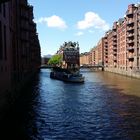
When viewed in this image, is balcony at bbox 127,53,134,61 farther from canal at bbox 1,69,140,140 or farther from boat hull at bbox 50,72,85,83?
canal at bbox 1,69,140,140

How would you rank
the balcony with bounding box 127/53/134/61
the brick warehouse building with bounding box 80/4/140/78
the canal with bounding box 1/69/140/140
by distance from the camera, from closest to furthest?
1. the canal with bounding box 1/69/140/140
2. the brick warehouse building with bounding box 80/4/140/78
3. the balcony with bounding box 127/53/134/61

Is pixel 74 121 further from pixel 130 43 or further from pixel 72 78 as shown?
pixel 130 43

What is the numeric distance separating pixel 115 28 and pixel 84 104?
13550cm

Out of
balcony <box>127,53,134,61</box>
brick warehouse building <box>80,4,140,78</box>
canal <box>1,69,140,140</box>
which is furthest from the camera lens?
balcony <box>127,53,134,61</box>

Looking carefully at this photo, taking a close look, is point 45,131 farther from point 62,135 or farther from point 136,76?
point 136,76

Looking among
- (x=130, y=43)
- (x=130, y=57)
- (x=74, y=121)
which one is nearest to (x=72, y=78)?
(x=130, y=57)

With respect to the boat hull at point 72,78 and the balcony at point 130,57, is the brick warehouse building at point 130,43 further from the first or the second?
the boat hull at point 72,78

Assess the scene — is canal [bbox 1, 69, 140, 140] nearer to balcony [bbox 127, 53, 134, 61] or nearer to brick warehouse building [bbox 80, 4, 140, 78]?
brick warehouse building [bbox 80, 4, 140, 78]

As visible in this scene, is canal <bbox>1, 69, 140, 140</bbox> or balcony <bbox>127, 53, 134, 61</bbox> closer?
canal <bbox>1, 69, 140, 140</bbox>

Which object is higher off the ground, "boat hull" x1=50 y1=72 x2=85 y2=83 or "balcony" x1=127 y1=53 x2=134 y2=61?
"balcony" x1=127 y1=53 x2=134 y2=61

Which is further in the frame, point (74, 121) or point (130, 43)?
point (130, 43)

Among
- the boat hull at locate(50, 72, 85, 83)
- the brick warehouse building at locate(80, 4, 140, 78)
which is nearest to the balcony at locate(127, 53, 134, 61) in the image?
the brick warehouse building at locate(80, 4, 140, 78)

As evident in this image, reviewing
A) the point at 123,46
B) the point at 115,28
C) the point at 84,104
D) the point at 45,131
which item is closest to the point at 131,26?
the point at 123,46

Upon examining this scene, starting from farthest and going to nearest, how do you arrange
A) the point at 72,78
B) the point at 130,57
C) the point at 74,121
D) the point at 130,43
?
the point at 130,43 → the point at 130,57 → the point at 72,78 → the point at 74,121
